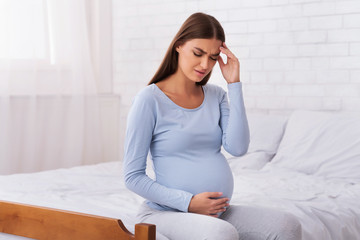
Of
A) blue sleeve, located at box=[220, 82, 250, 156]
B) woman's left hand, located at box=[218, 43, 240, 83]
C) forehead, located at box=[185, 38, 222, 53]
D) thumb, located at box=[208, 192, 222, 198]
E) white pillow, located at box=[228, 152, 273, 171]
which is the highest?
forehead, located at box=[185, 38, 222, 53]

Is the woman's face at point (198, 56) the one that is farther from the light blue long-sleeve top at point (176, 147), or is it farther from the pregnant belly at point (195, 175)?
the pregnant belly at point (195, 175)

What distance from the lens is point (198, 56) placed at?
171 centimetres

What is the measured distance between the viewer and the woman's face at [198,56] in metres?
1.70

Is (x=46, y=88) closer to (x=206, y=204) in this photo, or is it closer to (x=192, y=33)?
(x=192, y=33)

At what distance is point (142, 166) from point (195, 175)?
0.16 meters

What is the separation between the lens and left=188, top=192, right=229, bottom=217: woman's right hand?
1.56 m

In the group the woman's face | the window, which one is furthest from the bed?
the window

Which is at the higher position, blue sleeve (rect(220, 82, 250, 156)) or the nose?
the nose

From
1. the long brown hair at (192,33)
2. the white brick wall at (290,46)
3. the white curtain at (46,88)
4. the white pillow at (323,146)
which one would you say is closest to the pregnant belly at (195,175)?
the long brown hair at (192,33)

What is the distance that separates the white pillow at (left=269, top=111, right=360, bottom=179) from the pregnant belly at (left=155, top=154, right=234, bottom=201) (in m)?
1.28

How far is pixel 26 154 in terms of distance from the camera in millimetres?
3547

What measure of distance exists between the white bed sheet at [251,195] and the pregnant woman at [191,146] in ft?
0.66

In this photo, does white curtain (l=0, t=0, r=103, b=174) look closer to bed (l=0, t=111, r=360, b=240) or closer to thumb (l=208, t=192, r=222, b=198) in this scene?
bed (l=0, t=111, r=360, b=240)

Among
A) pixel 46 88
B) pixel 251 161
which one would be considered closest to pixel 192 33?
pixel 251 161
